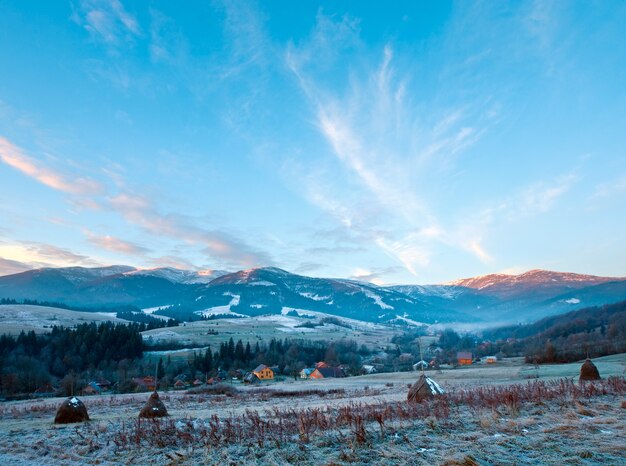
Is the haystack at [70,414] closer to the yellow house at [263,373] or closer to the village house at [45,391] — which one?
the village house at [45,391]

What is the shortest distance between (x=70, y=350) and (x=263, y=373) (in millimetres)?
57683

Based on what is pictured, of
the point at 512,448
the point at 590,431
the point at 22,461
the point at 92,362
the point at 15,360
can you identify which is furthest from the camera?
the point at 92,362

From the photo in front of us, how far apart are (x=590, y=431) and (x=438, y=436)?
3.81m

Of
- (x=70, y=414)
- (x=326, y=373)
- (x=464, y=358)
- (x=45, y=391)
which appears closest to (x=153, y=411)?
(x=70, y=414)

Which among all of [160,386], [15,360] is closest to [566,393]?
[160,386]

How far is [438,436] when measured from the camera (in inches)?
401

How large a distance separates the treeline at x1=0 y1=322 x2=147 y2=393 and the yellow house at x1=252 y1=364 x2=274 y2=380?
4147 cm

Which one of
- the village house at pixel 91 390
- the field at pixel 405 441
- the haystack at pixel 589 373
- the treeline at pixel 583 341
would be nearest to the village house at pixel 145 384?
the village house at pixel 91 390

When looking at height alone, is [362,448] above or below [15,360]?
above

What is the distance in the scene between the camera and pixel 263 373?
367ft

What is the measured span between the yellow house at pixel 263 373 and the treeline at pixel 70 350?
41.5 metres

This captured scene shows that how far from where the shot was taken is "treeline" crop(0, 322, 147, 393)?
99725 millimetres

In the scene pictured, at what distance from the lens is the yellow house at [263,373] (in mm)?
109619

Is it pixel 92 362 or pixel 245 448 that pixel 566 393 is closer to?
pixel 245 448
